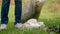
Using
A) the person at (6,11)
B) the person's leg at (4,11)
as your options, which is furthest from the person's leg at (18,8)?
the person's leg at (4,11)

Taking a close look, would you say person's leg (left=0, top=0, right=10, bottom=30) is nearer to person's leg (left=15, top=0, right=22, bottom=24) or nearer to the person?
the person

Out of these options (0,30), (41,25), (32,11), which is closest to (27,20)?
(32,11)

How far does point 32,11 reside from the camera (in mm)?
6094

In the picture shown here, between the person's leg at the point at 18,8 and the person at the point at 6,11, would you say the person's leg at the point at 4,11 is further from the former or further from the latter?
the person's leg at the point at 18,8

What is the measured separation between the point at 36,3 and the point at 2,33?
1.49 metres

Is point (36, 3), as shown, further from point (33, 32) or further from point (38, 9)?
point (33, 32)

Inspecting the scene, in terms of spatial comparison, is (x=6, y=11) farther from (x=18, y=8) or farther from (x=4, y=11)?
(x=18, y=8)

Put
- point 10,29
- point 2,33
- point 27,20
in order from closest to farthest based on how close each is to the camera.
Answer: point 2,33 → point 10,29 → point 27,20

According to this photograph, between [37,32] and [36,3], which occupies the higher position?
[36,3]

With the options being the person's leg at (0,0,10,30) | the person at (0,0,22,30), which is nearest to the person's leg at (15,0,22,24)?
the person at (0,0,22,30)

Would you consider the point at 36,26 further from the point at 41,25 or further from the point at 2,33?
the point at 2,33

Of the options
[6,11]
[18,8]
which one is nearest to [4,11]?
[6,11]

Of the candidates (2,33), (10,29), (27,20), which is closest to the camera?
(2,33)

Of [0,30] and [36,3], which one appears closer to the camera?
[0,30]
